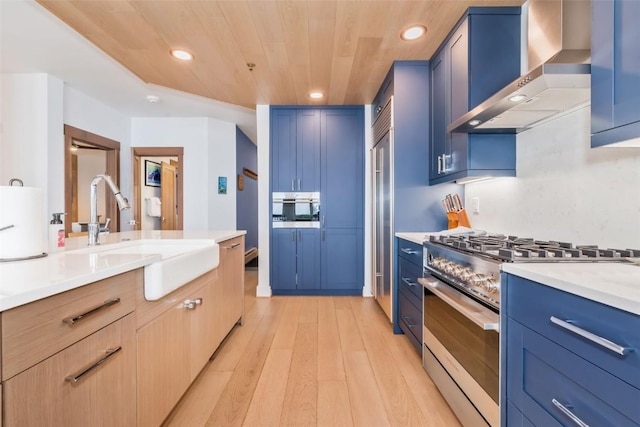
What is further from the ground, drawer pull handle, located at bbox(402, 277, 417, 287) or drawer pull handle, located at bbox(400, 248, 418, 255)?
drawer pull handle, located at bbox(400, 248, 418, 255)

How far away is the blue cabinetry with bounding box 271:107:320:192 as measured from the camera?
3635mm

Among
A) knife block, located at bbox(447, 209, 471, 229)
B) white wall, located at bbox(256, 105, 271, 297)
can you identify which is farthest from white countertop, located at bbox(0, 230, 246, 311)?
white wall, located at bbox(256, 105, 271, 297)

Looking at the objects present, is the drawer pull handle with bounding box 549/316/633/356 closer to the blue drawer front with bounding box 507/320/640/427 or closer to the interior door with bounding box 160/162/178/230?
the blue drawer front with bounding box 507/320/640/427

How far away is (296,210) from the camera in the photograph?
363 centimetres

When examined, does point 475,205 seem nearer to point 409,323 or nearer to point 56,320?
point 409,323

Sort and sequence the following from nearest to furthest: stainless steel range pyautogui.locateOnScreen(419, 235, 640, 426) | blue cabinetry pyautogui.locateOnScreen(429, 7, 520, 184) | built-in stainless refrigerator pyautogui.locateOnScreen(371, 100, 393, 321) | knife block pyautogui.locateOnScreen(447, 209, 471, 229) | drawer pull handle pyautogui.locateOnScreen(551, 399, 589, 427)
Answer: drawer pull handle pyautogui.locateOnScreen(551, 399, 589, 427)
stainless steel range pyautogui.locateOnScreen(419, 235, 640, 426)
blue cabinetry pyautogui.locateOnScreen(429, 7, 520, 184)
knife block pyautogui.locateOnScreen(447, 209, 471, 229)
built-in stainless refrigerator pyautogui.locateOnScreen(371, 100, 393, 321)

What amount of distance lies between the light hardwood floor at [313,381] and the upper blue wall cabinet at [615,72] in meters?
1.48

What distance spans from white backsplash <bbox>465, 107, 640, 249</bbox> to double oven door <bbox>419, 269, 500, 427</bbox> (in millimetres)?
674

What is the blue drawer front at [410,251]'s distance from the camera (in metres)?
2.03

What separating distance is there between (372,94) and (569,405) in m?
3.15

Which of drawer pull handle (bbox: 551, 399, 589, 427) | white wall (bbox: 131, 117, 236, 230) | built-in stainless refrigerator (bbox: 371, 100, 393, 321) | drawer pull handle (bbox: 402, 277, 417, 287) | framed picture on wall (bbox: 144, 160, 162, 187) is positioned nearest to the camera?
drawer pull handle (bbox: 551, 399, 589, 427)

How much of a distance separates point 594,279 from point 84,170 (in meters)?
7.23

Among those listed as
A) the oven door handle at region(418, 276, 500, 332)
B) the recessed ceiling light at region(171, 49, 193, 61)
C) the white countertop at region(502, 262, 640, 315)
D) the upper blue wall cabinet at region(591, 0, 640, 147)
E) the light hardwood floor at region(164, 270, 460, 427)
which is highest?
the recessed ceiling light at region(171, 49, 193, 61)

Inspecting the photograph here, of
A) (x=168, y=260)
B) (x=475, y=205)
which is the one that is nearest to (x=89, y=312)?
(x=168, y=260)
